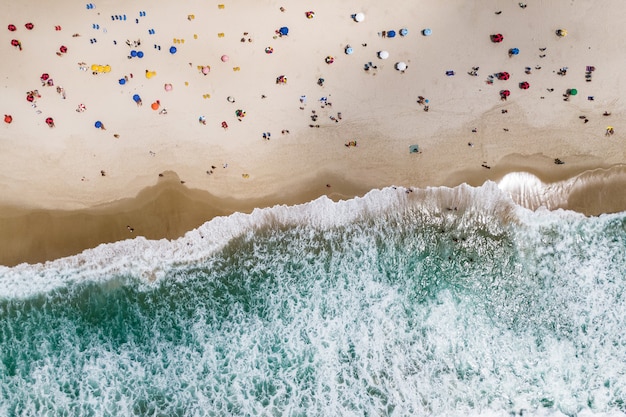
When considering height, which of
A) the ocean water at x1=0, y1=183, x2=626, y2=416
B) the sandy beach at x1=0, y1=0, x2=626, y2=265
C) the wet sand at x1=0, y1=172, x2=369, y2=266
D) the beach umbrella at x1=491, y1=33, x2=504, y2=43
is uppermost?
the beach umbrella at x1=491, y1=33, x2=504, y2=43

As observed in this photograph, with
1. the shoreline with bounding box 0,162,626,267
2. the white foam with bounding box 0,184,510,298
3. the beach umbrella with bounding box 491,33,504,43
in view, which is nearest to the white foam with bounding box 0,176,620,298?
the white foam with bounding box 0,184,510,298

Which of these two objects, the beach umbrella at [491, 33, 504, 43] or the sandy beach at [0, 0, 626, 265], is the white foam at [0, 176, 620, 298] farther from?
the beach umbrella at [491, 33, 504, 43]

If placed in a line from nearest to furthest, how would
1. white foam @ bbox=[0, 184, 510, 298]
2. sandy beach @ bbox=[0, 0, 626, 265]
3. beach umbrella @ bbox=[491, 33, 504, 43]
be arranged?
white foam @ bbox=[0, 184, 510, 298] → sandy beach @ bbox=[0, 0, 626, 265] → beach umbrella @ bbox=[491, 33, 504, 43]

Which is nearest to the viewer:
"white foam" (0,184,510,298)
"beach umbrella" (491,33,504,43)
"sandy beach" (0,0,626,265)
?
"white foam" (0,184,510,298)

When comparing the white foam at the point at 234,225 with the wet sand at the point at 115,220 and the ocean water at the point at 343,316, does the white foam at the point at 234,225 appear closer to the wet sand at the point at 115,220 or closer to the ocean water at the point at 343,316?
the ocean water at the point at 343,316

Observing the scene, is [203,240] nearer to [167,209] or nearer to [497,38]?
[167,209]

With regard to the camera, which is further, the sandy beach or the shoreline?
the sandy beach

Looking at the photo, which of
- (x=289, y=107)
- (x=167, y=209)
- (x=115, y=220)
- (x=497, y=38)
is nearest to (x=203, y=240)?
(x=167, y=209)

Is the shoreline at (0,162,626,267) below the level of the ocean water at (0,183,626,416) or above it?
above
